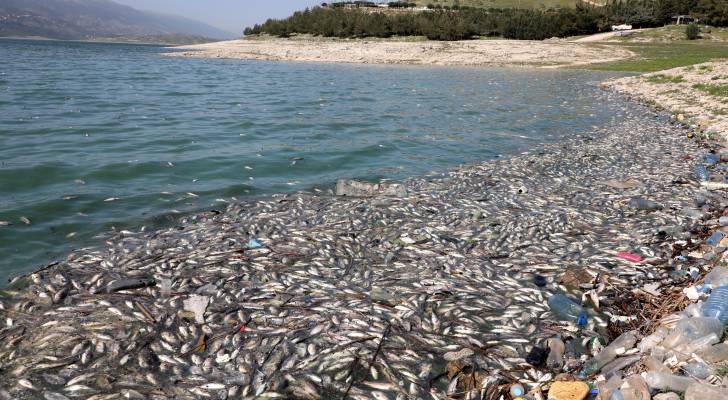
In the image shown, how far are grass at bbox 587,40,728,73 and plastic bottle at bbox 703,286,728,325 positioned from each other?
49986 mm

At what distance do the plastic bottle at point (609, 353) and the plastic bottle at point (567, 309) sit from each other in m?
0.95

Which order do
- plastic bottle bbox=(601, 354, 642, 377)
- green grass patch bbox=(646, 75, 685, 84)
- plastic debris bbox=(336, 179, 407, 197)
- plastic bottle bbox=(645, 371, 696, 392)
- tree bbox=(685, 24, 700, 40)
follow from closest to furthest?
plastic bottle bbox=(645, 371, 696, 392) → plastic bottle bbox=(601, 354, 642, 377) → plastic debris bbox=(336, 179, 407, 197) → green grass patch bbox=(646, 75, 685, 84) → tree bbox=(685, 24, 700, 40)

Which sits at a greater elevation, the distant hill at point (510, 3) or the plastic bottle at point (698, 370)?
the distant hill at point (510, 3)

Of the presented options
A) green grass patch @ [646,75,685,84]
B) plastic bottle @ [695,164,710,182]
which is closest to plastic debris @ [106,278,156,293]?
plastic bottle @ [695,164,710,182]

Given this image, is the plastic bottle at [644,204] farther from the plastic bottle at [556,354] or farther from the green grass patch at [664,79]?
the green grass patch at [664,79]

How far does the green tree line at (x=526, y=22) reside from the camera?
8975 cm

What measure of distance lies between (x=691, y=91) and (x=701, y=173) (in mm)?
20425

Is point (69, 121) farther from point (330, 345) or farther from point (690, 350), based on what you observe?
point (690, 350)

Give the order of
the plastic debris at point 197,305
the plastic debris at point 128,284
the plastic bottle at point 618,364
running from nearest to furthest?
the plastic bottle at point 618,364, the plastic debris at point 197,305, the plastic debris at point 128,284

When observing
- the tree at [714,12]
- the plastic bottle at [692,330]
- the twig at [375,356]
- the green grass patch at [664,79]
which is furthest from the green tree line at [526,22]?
the plastic bottle at [692,330]

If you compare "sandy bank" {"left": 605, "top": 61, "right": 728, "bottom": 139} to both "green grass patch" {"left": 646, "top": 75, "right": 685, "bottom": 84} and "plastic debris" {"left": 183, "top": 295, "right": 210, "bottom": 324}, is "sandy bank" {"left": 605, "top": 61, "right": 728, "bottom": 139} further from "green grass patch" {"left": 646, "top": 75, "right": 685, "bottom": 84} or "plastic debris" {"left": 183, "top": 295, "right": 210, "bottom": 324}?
"plastic debris" {"left": 183, "top": 295, "right": 210, "bottom": 324}

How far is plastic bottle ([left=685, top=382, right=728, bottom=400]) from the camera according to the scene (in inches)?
164

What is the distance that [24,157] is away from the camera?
49.6 ft

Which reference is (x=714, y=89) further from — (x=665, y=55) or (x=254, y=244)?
(x=665, y=55)
